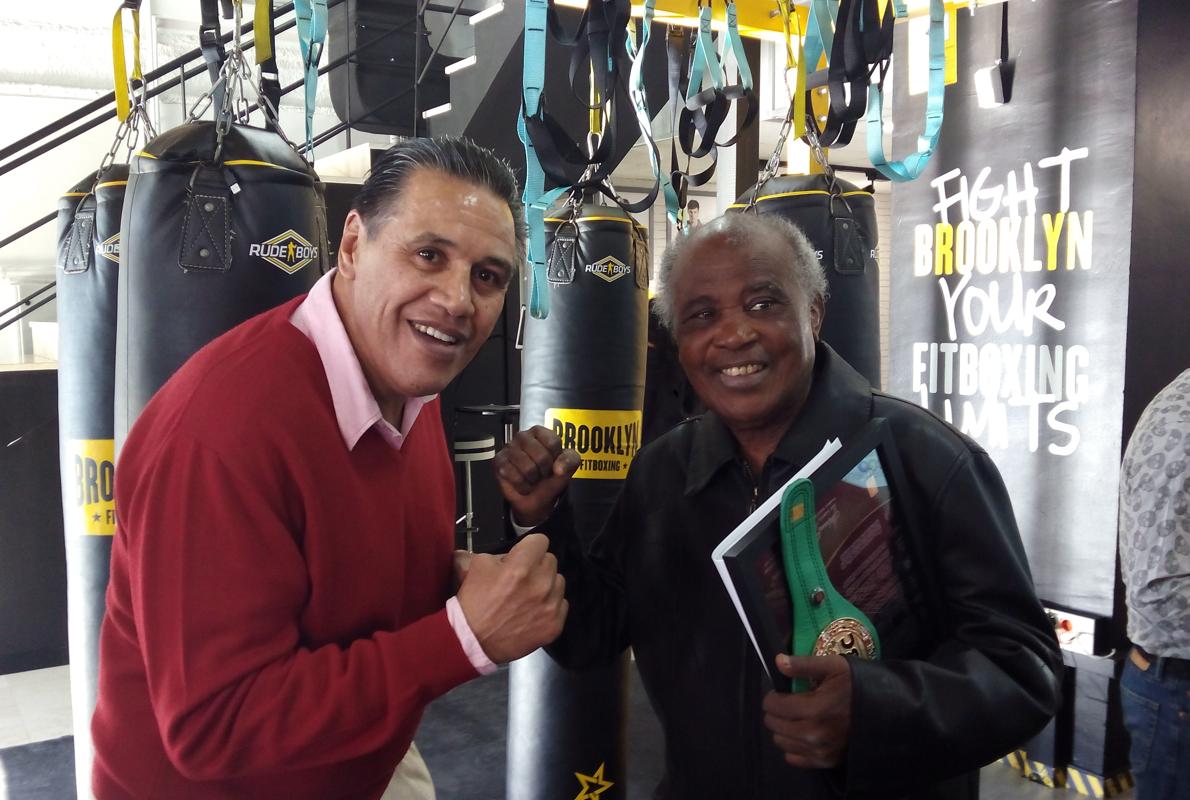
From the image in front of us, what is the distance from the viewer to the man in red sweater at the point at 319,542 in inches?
41.4

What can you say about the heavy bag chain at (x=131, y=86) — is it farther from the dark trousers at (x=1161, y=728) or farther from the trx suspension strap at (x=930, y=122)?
the dark trousers at (x=1161, y=728)

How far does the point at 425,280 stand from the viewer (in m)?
1.26

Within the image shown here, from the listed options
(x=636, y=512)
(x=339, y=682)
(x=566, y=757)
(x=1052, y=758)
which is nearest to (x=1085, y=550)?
(x=1052, y=758)

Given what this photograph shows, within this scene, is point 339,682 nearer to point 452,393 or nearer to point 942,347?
point 942,347

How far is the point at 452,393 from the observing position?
18.8 ft

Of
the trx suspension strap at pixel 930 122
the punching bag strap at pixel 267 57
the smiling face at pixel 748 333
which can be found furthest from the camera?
the trx suspension strap at pixel 930 122

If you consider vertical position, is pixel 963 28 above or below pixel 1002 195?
above

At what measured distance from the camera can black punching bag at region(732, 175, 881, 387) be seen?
2443 mm

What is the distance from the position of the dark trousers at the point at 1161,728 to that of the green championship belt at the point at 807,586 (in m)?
1.23

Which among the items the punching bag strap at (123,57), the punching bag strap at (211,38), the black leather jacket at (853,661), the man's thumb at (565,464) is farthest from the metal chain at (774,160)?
the punching bag strap at (123,57)

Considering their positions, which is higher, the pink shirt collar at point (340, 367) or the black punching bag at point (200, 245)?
the black punching bag at point (200, 245)

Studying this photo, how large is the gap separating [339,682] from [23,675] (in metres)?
4.46

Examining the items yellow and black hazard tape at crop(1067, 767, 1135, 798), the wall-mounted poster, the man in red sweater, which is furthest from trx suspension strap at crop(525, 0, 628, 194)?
yellow and black hazard tape at crop(1067, 767, 1135, 798)

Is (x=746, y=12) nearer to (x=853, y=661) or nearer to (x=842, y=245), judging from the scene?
(x=842, y=245)
